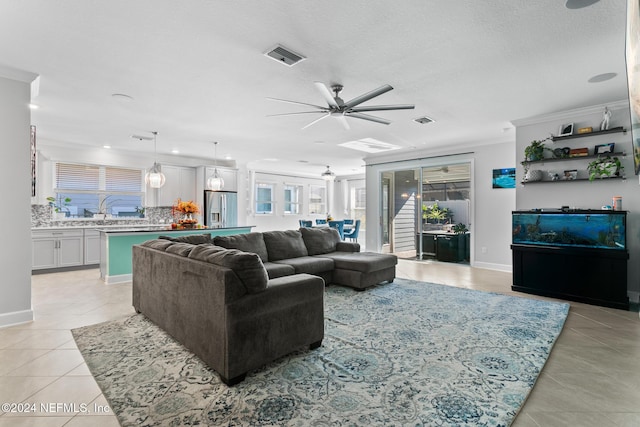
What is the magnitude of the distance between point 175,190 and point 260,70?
215 inches

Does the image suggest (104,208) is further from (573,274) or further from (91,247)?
(573,274)

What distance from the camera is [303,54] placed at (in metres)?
2.79

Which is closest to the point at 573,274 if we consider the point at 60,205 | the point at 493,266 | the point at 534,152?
the point at 534,152

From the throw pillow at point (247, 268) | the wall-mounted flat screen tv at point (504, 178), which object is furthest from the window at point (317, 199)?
the throw pillow at point (247, 268)

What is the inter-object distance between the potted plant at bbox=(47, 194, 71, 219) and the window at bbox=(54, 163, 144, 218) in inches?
0.8

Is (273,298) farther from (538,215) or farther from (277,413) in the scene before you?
(538,215)

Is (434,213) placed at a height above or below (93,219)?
above

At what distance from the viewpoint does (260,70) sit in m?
3.11

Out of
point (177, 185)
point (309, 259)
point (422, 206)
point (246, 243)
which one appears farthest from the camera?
point (177, 185)

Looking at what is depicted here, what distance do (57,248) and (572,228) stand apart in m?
8.33

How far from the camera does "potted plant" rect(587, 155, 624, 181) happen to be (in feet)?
13.0

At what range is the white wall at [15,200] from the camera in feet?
10.3

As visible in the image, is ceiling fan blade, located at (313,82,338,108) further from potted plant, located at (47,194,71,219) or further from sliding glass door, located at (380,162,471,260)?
potted plant, located at (47,194,71,219)

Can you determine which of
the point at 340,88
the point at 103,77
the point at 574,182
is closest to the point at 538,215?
the point at 574,182
